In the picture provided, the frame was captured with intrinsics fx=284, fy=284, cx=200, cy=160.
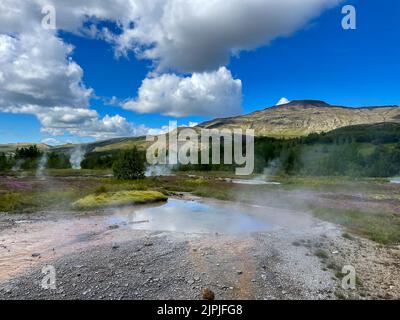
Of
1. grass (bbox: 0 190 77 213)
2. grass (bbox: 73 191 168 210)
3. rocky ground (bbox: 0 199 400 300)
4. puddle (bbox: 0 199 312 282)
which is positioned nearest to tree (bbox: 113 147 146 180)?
grass (bbox: 73 191 168 210)

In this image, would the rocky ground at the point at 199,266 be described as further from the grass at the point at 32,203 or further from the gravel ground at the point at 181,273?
the grass at the point at 32,203

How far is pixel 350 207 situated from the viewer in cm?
3634

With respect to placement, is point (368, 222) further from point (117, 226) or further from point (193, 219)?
point (117, 226)

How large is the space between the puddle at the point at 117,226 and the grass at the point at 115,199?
2.51 m

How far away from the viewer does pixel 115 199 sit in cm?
3703

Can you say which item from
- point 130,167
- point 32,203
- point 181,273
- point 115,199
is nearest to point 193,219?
point 115,199

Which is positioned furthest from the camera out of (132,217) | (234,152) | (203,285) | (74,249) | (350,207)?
(234,152)

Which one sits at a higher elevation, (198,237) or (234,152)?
(234,152)

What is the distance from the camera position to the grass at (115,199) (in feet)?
111

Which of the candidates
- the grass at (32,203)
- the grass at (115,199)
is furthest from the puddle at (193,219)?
the grass at (32,203)
